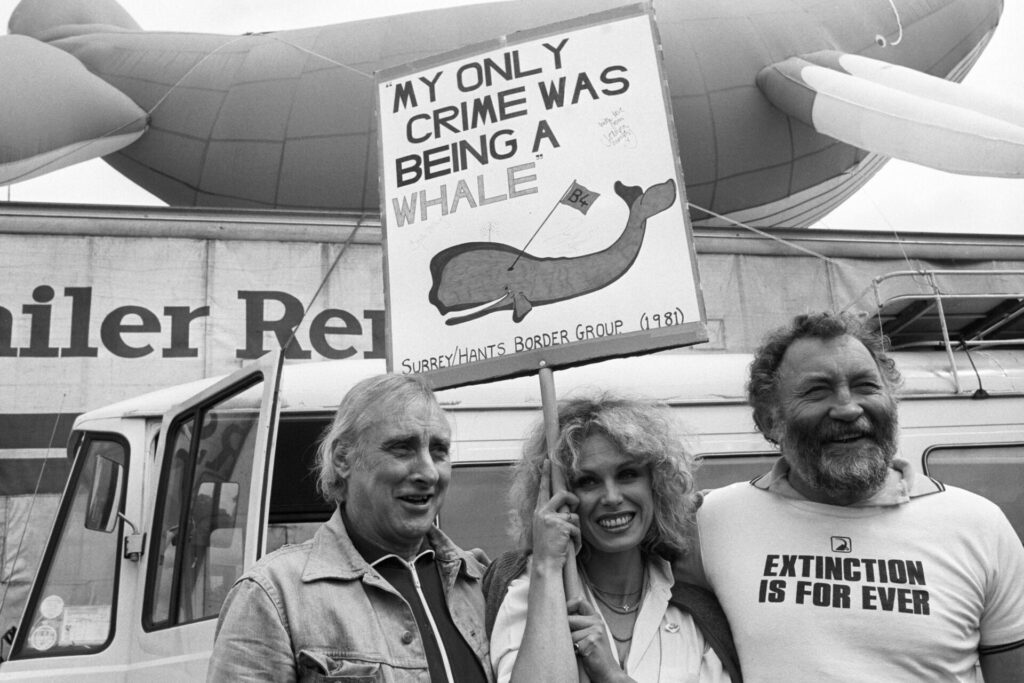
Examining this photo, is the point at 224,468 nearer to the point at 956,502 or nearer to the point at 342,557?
the point at 342,557

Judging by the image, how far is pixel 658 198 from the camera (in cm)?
228

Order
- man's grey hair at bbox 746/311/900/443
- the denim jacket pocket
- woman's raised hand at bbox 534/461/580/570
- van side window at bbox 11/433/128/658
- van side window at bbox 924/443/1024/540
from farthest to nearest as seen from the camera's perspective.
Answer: van side window at bbox 11/433/128/658, van side window at bbox 924/443/1024/540, man's grey hair at bbox 746/311/900/443, woman's raised hand at bbox 534/461/580/570, the denim jacket pocket

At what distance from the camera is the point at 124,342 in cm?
592

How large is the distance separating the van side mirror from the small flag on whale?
8.05 feet

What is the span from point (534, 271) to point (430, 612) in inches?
36.7

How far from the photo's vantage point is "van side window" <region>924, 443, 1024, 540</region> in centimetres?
357

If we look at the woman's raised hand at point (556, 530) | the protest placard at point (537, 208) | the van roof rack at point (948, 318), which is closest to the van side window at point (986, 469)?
the van roof rack at point (948, 318)

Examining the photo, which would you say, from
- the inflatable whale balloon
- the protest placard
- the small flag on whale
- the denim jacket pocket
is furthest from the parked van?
the inflatable whale balloon

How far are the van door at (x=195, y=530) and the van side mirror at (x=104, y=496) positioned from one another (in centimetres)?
21

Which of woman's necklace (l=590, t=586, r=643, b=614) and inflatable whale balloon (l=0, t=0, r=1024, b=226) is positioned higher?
inflatable whale balloon (l=0, t=0, r=1024, b=226)

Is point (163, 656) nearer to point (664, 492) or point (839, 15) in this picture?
point (664, 492)

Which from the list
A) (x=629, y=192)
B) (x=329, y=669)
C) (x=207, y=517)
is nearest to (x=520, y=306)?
(x=629, y=192)

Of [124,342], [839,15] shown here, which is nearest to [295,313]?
[124,342]
